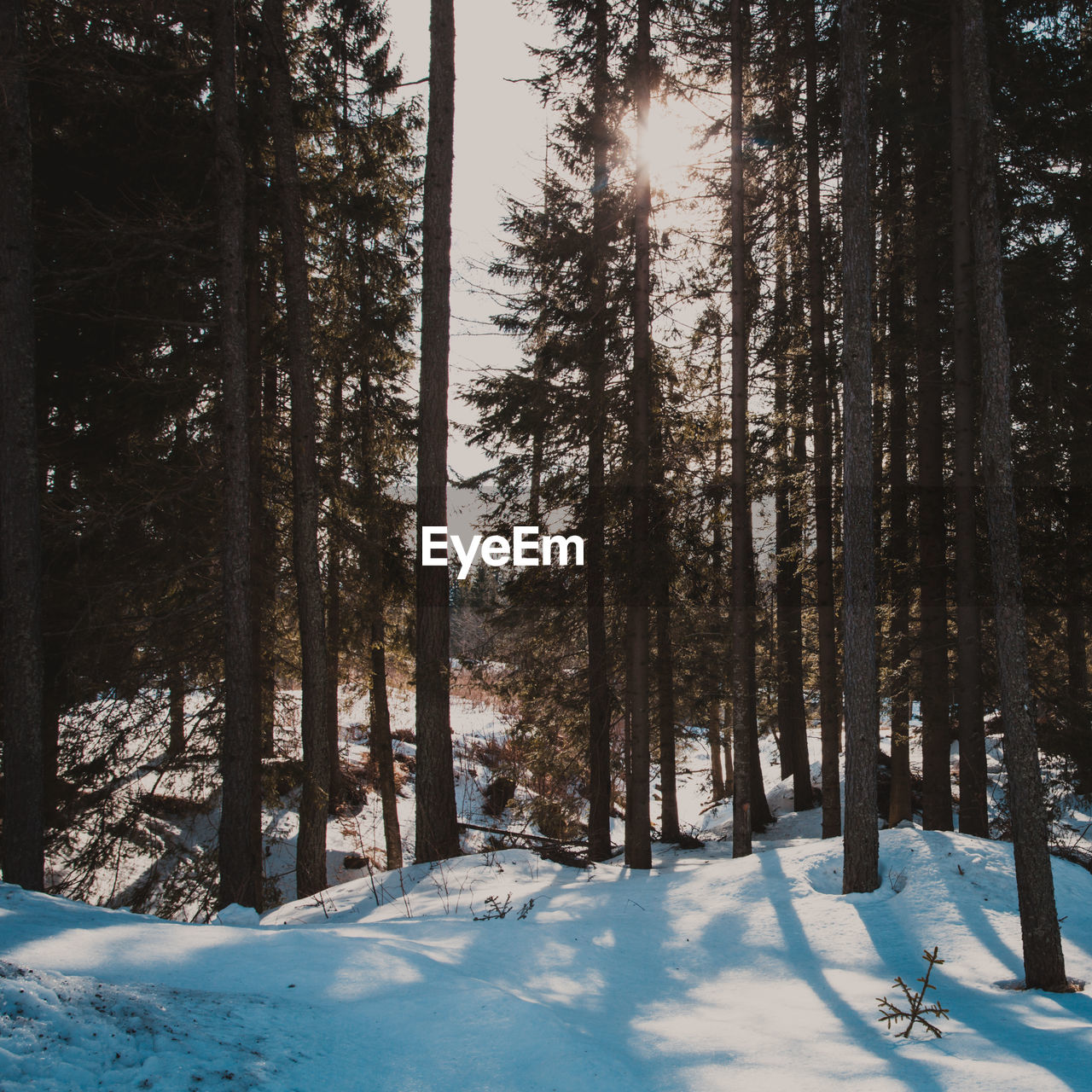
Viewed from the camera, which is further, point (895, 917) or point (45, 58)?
point (45, 58)

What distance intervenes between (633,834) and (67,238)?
37.3 feet

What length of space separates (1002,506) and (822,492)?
5.93m

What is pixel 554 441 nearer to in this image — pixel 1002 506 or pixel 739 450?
pixel 739 450

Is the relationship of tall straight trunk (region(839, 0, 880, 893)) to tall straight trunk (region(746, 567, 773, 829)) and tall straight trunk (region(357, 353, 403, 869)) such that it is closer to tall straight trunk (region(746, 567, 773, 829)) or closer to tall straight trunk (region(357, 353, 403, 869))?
tall straight trunk (region(746, 567, 773, 829))

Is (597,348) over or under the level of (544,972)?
over

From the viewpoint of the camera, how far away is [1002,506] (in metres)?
5.79

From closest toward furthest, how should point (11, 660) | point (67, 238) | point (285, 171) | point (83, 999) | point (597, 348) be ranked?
point (83, 999), point (11, 660), point (67, 238), point (285, 171), point (597, 348)

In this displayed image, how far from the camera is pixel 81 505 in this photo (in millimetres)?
7699

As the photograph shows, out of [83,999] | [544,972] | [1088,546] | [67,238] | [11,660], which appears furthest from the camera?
[1088,546]

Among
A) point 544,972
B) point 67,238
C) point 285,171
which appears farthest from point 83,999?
point 285,171

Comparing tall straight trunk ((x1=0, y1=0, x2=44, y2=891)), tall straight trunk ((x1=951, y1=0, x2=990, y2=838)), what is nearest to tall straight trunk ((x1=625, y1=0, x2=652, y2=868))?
tall straight trunk ((x1=951, y1=0, x2=990, y2=838))

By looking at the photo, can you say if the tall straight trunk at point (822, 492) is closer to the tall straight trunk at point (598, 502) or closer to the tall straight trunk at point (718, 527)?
the tall straight trunk at point (718, 527)

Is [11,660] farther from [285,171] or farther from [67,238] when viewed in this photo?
[285,171]

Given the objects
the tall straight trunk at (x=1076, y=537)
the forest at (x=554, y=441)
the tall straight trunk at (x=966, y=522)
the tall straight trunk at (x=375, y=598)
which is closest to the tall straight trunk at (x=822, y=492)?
the forest at (x=554, y=441)
